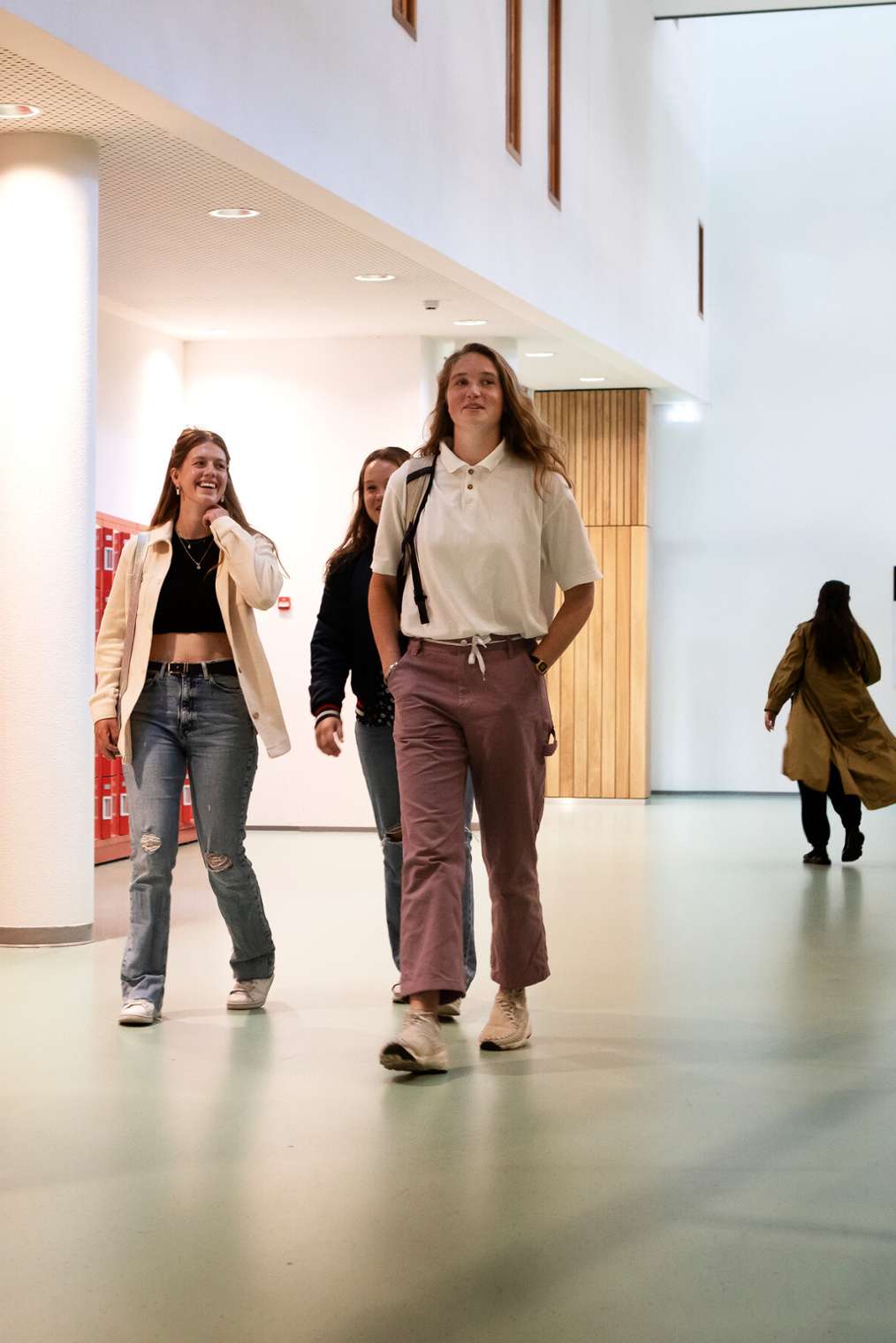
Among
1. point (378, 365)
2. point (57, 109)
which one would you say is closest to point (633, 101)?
point (378, 365)

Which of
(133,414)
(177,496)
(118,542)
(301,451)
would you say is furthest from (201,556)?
(301,451)

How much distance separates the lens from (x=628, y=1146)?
4012 millimetres

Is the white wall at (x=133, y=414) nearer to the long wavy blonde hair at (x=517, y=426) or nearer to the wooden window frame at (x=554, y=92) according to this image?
the wooden window frame at (x=554, y=92)

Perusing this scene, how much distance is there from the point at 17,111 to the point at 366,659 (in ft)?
9.21

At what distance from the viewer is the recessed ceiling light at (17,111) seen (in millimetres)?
6719

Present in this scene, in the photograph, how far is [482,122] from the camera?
33.8 feet

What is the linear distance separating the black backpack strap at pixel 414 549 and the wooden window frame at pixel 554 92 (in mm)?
7315

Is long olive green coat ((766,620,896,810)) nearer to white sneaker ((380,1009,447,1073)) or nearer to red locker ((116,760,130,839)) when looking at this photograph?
red locker ((116,760,130,839))

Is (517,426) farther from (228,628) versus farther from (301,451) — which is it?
(301,451)

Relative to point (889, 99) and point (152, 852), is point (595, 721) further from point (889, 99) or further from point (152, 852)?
point (152, 852)

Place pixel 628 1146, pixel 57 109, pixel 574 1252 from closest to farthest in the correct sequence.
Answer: pixel 574 1252 → pixel 628 1146 → pixel 57 109

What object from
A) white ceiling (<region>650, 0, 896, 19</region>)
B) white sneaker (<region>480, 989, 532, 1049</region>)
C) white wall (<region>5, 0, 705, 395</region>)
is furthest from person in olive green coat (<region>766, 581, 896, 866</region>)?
white ceiling (<region>650, 0, 896, 19</region>)

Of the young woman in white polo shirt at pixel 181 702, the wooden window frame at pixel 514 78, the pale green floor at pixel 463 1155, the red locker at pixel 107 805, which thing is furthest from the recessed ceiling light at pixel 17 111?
the wooden window frame at pixel 514 78

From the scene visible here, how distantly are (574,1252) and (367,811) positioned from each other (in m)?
9.10
